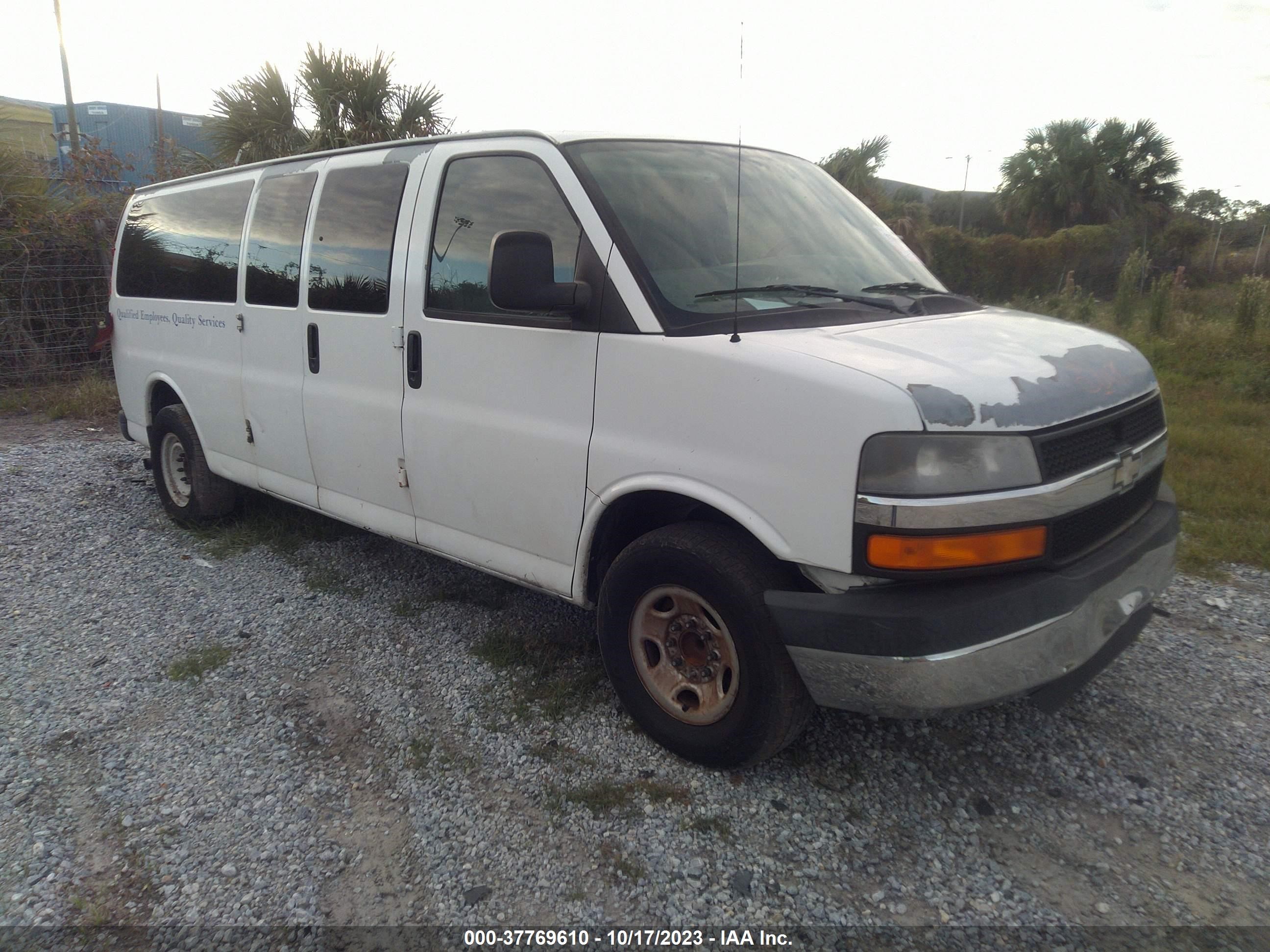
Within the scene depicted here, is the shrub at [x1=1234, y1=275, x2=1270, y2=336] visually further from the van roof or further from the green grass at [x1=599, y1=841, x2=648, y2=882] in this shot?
the green grass at [x1=599, y1=841, x2=648, y2=882]

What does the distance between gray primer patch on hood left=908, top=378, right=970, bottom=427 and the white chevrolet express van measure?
11 mm

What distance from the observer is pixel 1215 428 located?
729 centimetres

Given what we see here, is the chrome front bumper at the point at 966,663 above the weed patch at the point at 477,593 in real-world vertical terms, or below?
above

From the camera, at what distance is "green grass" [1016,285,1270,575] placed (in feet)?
16.8

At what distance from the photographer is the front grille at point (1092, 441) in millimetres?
2502

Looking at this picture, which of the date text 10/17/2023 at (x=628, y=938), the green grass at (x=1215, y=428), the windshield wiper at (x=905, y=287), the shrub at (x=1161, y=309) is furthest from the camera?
the shrub at (x=1161, y=309)

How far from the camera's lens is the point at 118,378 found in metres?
6.19

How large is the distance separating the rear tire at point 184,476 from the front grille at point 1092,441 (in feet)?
15.5

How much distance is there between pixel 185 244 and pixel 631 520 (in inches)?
147

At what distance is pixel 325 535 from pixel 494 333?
2761 mm

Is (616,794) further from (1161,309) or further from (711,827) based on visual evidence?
(1161,309)

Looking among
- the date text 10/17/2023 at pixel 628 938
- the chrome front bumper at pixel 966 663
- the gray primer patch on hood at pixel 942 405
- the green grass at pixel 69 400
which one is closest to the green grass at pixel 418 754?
the date text 10/17/2023 at pixel 628 938

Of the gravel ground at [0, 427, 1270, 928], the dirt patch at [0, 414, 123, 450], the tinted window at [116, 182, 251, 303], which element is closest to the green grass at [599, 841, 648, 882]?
the gravel ground at [0, 427, 1270, 928]

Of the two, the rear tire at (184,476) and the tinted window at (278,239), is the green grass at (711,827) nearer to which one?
the tinted window at (278,239)
